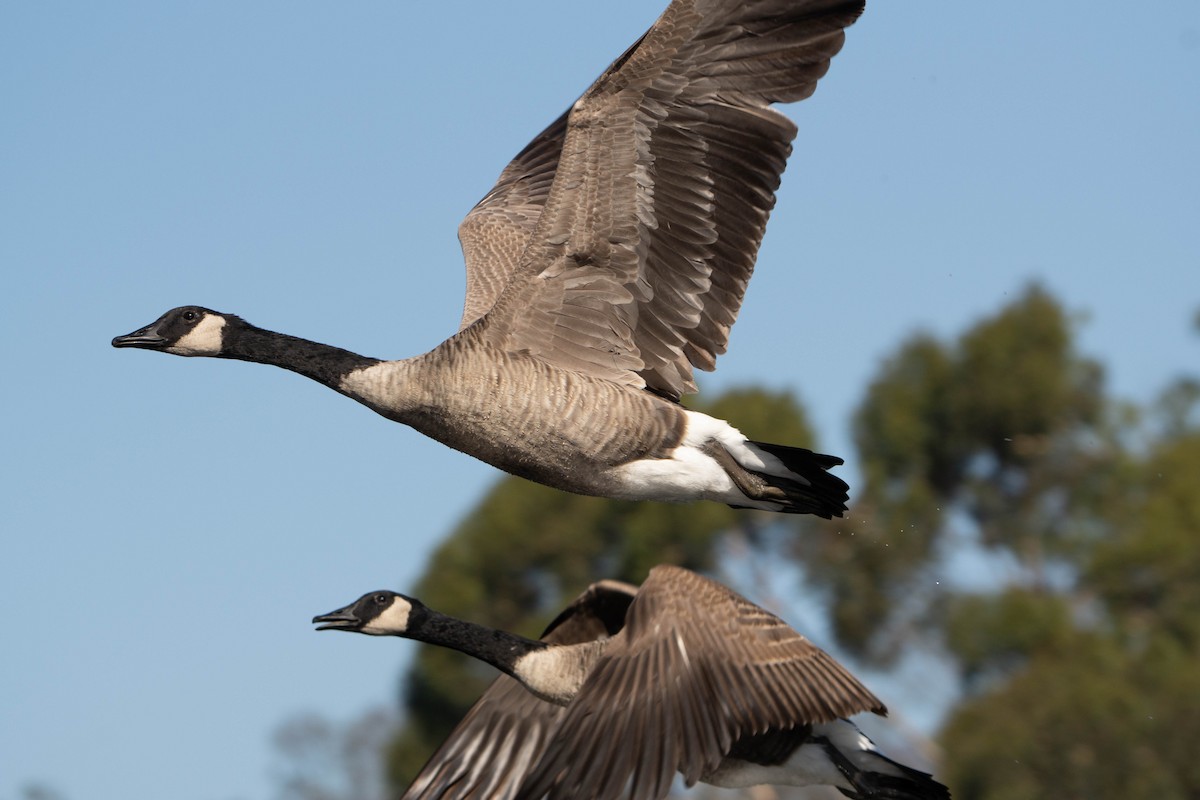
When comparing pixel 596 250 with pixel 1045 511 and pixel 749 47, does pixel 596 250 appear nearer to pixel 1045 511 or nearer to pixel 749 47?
pixel 749 47

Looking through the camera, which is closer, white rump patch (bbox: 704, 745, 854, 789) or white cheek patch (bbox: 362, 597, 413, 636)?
white rump patch (bbox: 704, 745, 854, 789)

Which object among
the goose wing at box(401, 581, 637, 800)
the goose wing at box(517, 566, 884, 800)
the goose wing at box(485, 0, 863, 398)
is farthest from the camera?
the goose wing at box(401, 581, 637, 800)

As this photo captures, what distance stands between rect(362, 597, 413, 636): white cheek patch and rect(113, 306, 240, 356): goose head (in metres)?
1.70

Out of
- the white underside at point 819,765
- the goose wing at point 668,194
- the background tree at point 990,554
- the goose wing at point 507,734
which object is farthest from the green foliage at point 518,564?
the goose wing at point 668,194

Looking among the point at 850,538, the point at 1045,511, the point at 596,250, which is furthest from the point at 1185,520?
the point at 596,250

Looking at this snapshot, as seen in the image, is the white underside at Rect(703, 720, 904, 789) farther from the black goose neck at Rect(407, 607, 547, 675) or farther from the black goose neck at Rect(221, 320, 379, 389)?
the black goose neck at Rect(221, 320, 379, 389)

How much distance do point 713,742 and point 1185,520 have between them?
931 inches

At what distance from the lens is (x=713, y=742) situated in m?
7.20

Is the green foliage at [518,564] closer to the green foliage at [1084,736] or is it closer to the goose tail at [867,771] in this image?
the green foliage at [1084,736]

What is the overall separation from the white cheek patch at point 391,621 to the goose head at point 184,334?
170 cm

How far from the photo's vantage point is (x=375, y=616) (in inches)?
367

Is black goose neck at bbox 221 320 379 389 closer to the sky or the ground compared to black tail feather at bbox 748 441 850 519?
closer to the ground

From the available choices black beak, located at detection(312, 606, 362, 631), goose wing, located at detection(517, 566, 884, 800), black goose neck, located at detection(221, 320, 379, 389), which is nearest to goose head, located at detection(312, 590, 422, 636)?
black beak, located at detection(312, 606, 362, 631)

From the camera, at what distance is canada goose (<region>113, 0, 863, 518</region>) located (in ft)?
25.4
